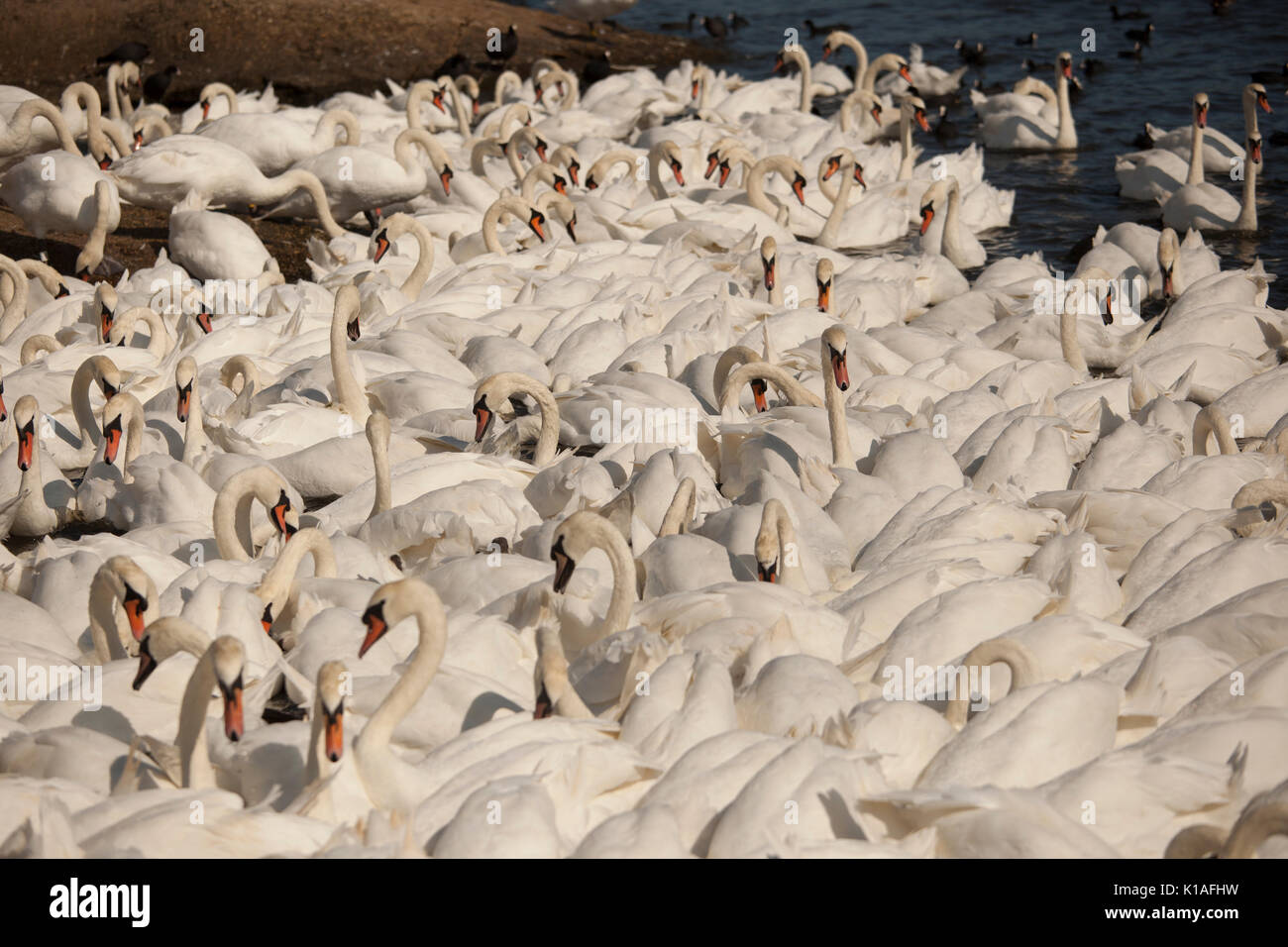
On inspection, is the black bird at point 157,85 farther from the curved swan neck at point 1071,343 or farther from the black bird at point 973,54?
the curved swan neck at point 1071,343

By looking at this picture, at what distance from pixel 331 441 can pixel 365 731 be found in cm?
368

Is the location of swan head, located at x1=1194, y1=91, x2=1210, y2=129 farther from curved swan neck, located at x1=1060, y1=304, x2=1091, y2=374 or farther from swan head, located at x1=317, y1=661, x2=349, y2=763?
swan head, located at x1=317, y1=661, x2=349, y2=763

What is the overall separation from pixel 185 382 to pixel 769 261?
4472 millimetres

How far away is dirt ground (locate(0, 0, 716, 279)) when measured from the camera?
21.2m

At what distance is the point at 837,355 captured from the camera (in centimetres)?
792

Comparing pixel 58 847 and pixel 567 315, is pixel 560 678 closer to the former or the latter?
pixel 58 847

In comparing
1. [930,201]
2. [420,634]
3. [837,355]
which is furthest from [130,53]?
[420,634]

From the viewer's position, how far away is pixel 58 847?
13.9ft

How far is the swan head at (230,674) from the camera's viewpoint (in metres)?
4.75

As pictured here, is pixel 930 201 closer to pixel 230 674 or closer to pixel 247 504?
pixel 247 504

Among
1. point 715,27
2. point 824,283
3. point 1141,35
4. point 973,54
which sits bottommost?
point 824,283

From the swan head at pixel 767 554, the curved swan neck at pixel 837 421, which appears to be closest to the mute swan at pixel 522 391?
the curved swan neck at pixel 837 421

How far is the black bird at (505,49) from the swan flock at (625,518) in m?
9.53

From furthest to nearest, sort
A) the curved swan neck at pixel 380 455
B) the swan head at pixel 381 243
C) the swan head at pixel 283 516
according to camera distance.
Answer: the swan head at pixel 381 243, the curved swan neck at pixel 380 455, the swan head at pixel 283 516
